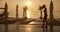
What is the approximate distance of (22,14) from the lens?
47.7 ft

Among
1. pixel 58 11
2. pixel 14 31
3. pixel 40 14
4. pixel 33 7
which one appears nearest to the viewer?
pixel 14 31

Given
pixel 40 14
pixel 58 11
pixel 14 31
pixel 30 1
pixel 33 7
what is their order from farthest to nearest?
pixel 30 1 < pixel 33 7 < pixel 58 11 < pixel 40 14 < pixel 14 31

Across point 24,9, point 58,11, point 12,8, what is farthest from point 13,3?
point 58,11

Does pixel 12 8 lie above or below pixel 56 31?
above

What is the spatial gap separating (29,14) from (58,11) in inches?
73.6

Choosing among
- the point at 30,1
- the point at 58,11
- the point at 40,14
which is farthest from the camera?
the point at 30,1

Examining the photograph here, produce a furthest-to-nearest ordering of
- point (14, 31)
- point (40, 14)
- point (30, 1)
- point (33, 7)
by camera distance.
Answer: point (30, 1) → point (33, 7) → point (40, 14) → point (14, 31)

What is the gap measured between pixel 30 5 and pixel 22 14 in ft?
9.64

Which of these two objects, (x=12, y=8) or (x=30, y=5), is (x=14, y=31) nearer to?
(x=12, y=8)

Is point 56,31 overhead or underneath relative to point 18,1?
underneath

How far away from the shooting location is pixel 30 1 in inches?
709

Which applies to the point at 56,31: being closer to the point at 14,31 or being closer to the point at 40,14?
the point at 14,31

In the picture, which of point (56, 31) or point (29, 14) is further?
point (29, 14)

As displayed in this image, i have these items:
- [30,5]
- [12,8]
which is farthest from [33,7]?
[12,8]
